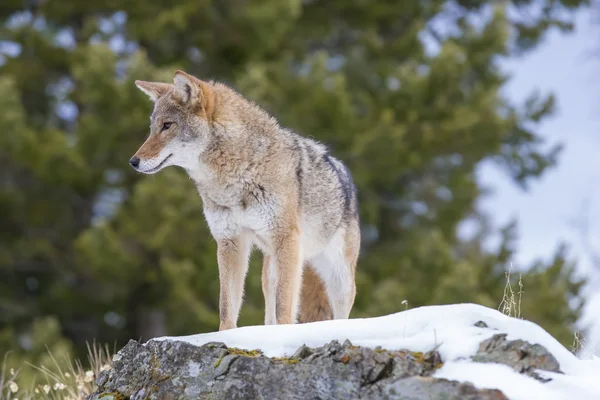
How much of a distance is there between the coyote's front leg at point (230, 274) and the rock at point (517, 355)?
2.63 m

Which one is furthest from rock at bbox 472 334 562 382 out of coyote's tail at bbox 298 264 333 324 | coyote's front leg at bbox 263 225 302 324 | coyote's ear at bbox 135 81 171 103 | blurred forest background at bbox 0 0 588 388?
blurred forest background at bbox 0 0 588 388

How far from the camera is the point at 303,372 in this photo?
430cm

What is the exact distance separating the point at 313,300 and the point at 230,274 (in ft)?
5.05

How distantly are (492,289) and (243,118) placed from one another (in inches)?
511

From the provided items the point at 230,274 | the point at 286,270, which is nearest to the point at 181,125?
the point at 230,274

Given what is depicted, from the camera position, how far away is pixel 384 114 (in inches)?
737

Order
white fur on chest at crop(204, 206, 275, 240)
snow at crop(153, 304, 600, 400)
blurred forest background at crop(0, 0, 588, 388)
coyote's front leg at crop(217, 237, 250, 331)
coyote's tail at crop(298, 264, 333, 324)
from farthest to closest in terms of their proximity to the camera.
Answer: blurred forest background at crop(0, 0, 588, 388) → coyote's tail at crop(298, 264, 333, 324) → coyote's front leg at crop(217, 237, 250, 331) → white fur on chest at crop(204, 206, 275, 240) → snow at crop(153, 304, 600, 400)

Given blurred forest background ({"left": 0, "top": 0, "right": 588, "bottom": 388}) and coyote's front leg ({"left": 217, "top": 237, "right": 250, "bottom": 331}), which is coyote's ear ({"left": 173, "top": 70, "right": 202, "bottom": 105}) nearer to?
coyote's front leg ({"left": 217, "top": 237, "right": 250, "bottom": 331})

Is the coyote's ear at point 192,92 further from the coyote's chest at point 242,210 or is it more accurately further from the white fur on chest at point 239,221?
the white fur on chest at point 239,221

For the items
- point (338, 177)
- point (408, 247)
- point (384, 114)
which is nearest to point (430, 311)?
point (338, 177)

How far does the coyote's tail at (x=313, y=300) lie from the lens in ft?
25.2

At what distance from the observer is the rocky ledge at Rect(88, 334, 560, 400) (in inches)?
159

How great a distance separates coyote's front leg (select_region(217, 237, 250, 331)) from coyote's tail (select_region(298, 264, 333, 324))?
4.39 ft

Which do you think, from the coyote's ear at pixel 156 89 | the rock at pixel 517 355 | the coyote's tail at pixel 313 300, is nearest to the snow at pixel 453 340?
the rock at pixel 517 355
